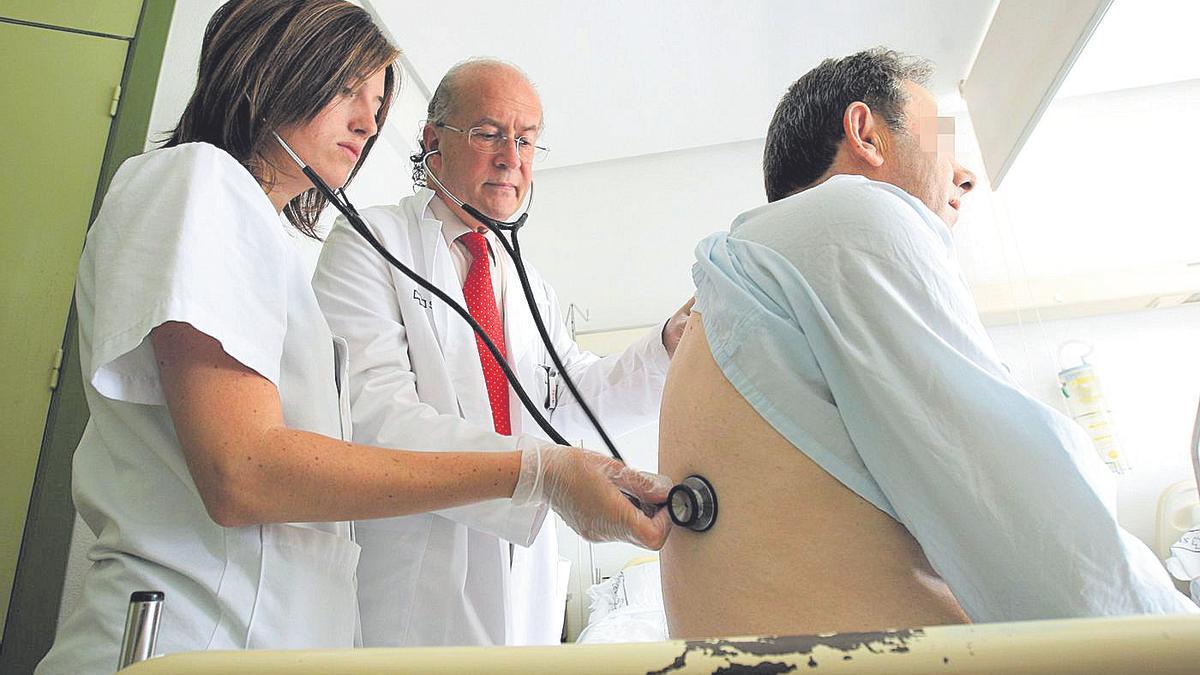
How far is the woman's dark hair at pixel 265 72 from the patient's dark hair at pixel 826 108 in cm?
68

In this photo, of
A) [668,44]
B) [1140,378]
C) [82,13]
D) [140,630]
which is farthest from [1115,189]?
[140,630]

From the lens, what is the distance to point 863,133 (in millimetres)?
1263

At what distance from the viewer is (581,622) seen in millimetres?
3512

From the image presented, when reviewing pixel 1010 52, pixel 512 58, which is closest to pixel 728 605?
pixel 1010 52

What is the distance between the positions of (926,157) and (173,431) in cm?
110

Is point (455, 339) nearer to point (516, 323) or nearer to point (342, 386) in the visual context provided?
point (516, 323)

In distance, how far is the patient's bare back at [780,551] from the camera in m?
0.79

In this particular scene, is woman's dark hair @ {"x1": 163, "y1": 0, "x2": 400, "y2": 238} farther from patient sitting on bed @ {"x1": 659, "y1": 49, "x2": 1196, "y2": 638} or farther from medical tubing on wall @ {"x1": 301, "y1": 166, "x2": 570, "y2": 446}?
patient sitting on bed @ {"x1": 659, "y1": 49, "x2": 1196, "y2": 638}

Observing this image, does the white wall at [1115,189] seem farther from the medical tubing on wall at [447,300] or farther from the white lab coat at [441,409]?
the medical tubing on wall at [447,300]

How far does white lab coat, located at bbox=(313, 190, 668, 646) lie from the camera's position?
122 cm

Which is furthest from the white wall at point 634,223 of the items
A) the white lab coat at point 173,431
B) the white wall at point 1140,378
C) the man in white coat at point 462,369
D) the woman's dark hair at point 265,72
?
the white lab coat at point 173,431

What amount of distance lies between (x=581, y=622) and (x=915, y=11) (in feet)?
9.43

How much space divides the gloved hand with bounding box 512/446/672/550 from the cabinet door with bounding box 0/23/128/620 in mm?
1023

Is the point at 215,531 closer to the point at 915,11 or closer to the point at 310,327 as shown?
the point at 310,327
